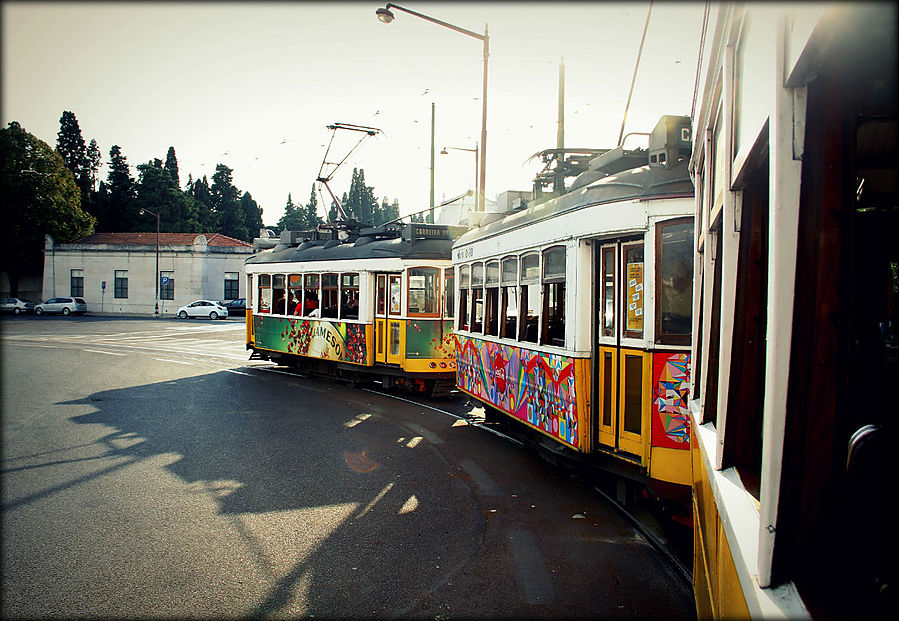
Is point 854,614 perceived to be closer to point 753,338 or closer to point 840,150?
point 840,150

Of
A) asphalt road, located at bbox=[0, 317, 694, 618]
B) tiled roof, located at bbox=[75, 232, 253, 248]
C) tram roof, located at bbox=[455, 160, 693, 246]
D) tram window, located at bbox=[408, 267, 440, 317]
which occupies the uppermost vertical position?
tiled roof, located at bbox=[75, 232, 253, 248]

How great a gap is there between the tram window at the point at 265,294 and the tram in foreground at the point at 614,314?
34.6 feet

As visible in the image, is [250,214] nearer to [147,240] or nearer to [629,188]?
[147,240]

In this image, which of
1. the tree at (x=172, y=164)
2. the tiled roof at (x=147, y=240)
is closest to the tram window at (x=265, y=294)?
the tiled roof at (x=147, y=240)

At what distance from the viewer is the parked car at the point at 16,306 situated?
136ft

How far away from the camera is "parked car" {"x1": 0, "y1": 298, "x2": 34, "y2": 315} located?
41531 millimetres

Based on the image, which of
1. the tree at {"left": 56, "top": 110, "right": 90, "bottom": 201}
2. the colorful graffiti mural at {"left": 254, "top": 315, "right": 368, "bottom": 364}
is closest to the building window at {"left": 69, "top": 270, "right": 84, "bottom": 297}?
the tree at {"left": 56, "top": 110, "right": 90, "bottom": 201}

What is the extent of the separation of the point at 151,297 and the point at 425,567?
4893 cm

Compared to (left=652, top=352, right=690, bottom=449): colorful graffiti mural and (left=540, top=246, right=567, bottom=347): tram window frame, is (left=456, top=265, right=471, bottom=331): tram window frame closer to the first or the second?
(left=540, top=246, right=567, bottom=347): tram window frame

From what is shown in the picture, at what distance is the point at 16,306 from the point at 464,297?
151ft

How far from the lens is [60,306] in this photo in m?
44.4

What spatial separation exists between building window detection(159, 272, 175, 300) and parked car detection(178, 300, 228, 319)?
4861 mm

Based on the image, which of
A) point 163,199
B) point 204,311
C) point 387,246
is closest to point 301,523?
point 387,246

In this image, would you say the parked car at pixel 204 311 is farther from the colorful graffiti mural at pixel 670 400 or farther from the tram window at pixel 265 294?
the colorful graffiti mural at pixel 670 400
